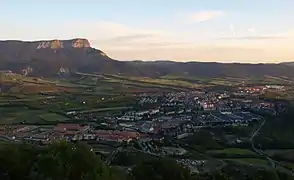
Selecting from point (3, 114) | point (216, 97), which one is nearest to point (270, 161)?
point (3, 114)

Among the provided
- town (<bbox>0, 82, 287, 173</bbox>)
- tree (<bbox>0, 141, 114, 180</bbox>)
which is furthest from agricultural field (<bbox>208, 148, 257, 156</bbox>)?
tree (<bbox>0, 141, 114, 180</bbox>)

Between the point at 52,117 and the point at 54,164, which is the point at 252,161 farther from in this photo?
the point at 52,117

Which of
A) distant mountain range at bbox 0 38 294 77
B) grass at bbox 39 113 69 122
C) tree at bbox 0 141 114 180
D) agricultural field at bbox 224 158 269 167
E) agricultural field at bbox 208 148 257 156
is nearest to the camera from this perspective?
tree at bbox 0 141 114 180

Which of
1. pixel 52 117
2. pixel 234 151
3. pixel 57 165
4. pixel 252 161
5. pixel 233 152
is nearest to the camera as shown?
pixel 57 165

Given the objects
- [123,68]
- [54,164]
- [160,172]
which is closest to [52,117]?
[160,172]

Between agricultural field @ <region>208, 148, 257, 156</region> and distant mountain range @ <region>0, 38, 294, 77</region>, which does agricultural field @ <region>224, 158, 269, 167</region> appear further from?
distant mountain range @ <region>0, 38, 294, 77</region>

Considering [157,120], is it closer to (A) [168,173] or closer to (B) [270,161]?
(B) [270,161]

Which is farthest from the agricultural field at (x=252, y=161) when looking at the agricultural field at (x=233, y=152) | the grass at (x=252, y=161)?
the agricultural field at (x=233, y=152)

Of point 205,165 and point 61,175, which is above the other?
point 61,175

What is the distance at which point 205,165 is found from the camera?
32.7m

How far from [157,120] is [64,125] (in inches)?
573

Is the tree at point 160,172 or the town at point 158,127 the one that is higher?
the tree at point 160,172

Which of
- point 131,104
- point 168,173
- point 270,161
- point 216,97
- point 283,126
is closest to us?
point 168,173

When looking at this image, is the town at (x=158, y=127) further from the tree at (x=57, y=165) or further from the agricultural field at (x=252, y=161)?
the tree at (x=57, y=165)
